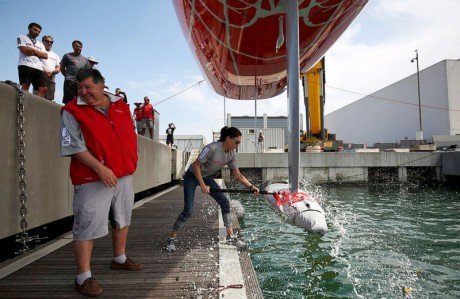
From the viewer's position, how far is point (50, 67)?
655 cm

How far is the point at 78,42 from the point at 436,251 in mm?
8737

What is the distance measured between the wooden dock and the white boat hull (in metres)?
1.17

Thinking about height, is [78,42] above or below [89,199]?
above

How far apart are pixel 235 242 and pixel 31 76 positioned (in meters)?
4.99

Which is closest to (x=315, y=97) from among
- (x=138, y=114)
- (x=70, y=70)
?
(x=138, y=114)

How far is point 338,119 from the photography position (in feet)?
206

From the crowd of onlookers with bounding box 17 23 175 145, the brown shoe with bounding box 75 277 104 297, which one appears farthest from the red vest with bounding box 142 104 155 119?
the brown shoe with bounding box 75 277 104 297

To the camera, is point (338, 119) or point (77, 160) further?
point (338, 119)

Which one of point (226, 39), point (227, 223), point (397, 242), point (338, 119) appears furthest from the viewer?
point (338, 119)

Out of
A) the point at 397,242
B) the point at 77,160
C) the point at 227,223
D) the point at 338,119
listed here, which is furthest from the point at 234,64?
the point at 338,119

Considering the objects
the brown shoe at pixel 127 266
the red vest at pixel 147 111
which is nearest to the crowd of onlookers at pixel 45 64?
the brown shoe at pixel 127 266

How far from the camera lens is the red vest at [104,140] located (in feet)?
9.00

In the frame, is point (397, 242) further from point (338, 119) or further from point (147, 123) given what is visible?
point (338, 119)

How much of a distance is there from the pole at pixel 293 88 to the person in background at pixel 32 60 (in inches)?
187
